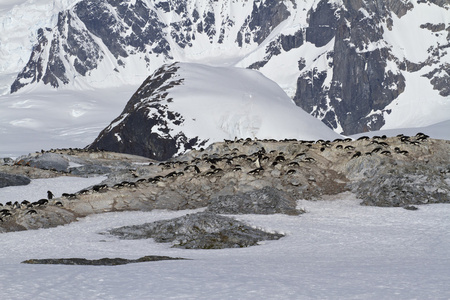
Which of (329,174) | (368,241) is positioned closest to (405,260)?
(368,241)

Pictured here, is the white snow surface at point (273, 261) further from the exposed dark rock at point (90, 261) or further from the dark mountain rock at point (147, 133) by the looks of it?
the dark mountain rock at point (147, 133)

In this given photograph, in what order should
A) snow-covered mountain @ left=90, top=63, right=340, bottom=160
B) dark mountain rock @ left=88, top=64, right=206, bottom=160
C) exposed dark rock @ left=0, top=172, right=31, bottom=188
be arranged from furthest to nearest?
1. snow-covered mountain @ left=90, top=63, right=340, bottom=160
2. dark mountain rock @ left=88, top=64, right=206, bottom=160
3. exposed dark rock @ left=0, top=172, right=31, bottom=188

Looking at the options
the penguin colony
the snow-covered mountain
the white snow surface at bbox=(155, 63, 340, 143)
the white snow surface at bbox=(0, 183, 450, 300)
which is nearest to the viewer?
the white snow surface at bbox=(0, 183, 450, 300)

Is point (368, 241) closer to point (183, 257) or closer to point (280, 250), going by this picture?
point (280, 250)

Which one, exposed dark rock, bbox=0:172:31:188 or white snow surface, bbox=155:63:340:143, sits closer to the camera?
exposed dark rock, bbox=0:172:31:188

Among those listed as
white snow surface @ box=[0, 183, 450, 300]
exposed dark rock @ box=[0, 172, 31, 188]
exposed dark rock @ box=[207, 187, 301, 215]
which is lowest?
white snow surface @ box=[0, 183, 450, 300]

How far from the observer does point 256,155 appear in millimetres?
40781

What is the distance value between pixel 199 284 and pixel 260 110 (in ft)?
438

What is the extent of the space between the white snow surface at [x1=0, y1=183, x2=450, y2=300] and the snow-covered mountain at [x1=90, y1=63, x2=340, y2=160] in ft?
290

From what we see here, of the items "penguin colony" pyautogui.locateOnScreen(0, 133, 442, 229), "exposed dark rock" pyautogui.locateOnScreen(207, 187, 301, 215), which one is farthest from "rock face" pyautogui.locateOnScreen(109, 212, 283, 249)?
"penguin colony" pyautogui.locateOnScreen(0, 133, 442, 229)

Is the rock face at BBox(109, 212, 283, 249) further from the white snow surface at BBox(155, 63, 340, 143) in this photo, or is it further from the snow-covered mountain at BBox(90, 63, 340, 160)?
the white snow surface at BBox(155, 63, 340, 143)

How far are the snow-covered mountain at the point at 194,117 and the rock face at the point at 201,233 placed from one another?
294 ft

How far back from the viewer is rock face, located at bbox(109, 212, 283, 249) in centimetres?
2494

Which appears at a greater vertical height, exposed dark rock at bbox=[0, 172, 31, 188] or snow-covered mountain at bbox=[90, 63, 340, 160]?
snow-covered mountain at bbox=[90, 63, 340, 160]
